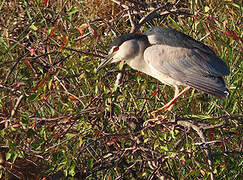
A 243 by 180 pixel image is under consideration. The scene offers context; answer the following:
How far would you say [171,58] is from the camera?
10.7 ft

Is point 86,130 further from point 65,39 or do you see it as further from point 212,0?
point 212,0

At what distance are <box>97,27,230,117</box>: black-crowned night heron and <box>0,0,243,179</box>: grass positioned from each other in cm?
14

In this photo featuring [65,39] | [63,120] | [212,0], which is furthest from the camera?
[212,0]

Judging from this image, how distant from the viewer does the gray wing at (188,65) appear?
3.16m

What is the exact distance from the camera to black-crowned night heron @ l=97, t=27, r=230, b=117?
10.4ft

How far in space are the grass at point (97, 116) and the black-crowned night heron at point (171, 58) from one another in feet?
0.44

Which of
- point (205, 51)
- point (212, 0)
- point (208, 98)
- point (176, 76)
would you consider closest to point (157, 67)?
point (176, 76)

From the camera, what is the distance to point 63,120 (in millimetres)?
2721

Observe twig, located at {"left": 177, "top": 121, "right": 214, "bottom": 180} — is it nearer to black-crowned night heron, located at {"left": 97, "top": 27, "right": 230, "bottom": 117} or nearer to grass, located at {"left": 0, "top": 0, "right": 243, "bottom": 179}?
grass, located at {"left": 0, "top": 0, "right": 243, "bottom": 179}

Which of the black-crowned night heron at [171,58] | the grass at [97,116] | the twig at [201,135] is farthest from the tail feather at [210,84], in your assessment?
the twig at [201,135]

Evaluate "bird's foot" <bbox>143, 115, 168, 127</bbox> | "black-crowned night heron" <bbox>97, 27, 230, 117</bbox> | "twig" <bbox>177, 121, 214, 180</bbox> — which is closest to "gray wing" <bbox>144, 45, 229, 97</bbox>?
"black-crowned night heron" <bbox>97, 27, 230, 117</bbox>

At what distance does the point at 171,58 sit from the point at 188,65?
0.48 ft

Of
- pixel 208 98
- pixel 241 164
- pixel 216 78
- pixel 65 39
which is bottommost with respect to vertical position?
pixel 241 164

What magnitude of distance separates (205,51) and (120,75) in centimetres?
73
